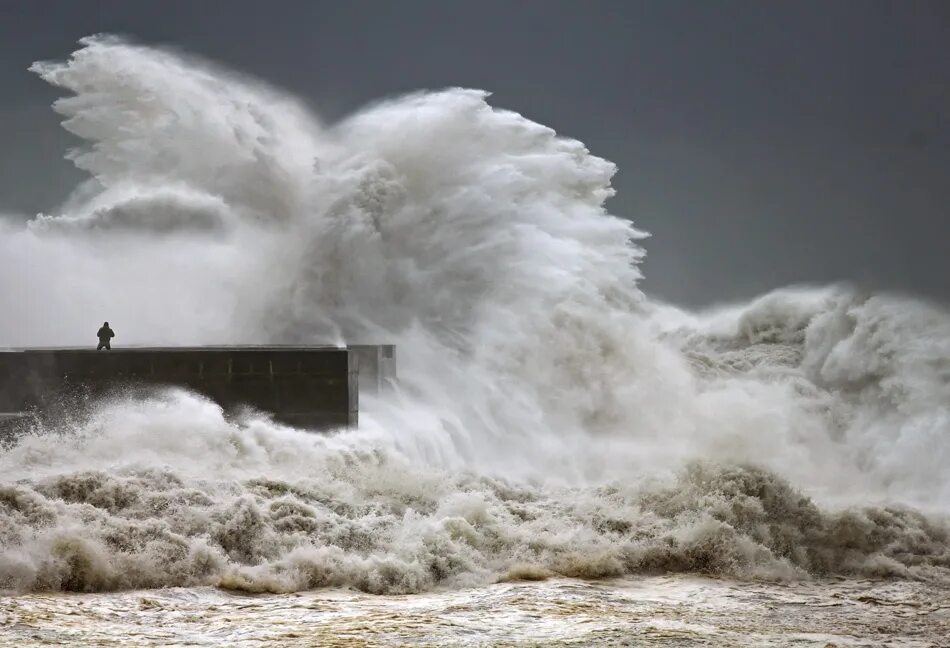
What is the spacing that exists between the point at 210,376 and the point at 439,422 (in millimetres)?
4215

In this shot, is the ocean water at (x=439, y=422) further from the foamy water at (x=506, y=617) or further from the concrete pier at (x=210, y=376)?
the concrete pier at (x=210, y=376)

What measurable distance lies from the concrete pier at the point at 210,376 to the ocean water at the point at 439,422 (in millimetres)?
422

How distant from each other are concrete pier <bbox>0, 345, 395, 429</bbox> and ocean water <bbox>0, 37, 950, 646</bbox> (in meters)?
0.42

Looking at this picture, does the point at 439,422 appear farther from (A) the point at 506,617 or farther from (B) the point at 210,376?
(A) the point at 506,617

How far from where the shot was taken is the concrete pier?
1274 centimetres

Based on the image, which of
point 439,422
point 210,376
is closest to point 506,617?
point 210,376

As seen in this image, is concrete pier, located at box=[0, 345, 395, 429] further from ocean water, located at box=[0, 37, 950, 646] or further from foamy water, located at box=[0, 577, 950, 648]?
foamy water, located at box=[0, 577, 950, 648]

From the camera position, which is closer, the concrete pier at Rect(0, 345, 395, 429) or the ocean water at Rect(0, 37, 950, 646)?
the ocean water at Rect(0, 37, 950, 646)

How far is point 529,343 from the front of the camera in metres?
20.3

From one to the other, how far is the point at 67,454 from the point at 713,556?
23.6ft

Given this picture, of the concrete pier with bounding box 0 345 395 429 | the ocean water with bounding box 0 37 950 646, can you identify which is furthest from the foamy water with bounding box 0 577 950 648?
the concrete pier with bounding box 0 345 395 429

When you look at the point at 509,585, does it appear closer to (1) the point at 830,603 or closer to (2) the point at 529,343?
(1) the point at 830,603

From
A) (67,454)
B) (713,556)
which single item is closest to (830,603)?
(713,556)

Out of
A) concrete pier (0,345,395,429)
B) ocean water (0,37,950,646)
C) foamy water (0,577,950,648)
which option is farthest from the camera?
concrete pier (0,345,395,429)
